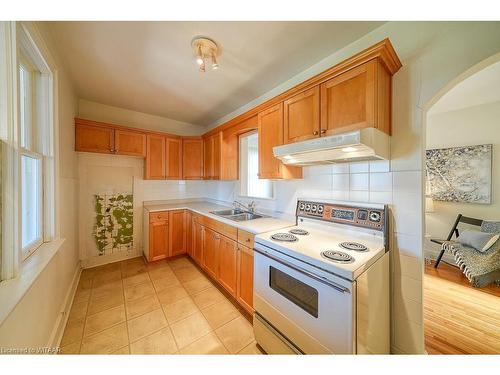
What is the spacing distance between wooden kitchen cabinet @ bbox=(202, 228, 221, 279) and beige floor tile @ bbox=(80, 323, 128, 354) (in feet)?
3.24

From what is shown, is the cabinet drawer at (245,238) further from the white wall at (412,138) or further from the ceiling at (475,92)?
the ceiling at (475,92)

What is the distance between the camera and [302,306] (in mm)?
1129

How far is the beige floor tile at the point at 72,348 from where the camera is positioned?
1335mm

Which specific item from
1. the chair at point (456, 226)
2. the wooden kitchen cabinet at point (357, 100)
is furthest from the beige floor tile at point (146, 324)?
the chair at point (456, 226)

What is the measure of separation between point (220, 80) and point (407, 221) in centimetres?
222

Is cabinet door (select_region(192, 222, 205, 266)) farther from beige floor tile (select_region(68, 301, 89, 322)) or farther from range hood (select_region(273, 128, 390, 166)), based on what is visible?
range hood (select_region(273, 128, 390, 166))

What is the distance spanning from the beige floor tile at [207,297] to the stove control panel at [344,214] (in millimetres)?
1314

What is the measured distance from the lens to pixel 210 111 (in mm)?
2994

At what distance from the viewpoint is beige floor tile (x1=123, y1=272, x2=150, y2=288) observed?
2.30m

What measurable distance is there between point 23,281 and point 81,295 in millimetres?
1555

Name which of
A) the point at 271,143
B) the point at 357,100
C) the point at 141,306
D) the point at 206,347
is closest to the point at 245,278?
the point at 206,347

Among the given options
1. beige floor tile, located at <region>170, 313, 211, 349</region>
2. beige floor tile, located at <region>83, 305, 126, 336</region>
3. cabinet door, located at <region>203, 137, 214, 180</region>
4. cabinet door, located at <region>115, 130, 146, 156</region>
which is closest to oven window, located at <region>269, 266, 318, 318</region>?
beige floor tile, located at <region>170, 313, 211, 349</region>

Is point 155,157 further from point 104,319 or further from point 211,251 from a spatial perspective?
point 104,319
